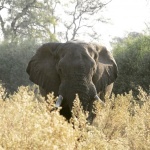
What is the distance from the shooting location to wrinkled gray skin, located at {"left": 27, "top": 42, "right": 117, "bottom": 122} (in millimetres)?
6727

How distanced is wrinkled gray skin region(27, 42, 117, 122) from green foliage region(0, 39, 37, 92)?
1377cm

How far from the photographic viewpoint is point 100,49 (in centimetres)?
854

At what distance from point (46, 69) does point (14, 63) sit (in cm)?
1553

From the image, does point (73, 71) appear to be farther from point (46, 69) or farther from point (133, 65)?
point (133, 65)

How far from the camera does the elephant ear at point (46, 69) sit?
307 inches

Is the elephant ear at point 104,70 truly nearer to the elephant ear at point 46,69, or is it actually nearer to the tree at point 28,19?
the elephant ear at point 46,69

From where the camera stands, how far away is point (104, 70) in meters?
8.24

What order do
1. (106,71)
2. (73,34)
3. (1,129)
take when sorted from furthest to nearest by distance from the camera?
1. (73,34)
2. (106,71)
3. (1,129)

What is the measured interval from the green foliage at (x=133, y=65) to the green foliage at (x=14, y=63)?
597 cm

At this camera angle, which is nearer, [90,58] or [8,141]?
[8,141]

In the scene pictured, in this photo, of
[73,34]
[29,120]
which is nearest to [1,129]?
[29,120]

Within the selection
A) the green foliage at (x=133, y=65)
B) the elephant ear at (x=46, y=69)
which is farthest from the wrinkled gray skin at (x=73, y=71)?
the green foliage at (x=133, y=65)

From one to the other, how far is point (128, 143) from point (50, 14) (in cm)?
2949

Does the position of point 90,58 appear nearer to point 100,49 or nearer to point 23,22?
point 100,49
